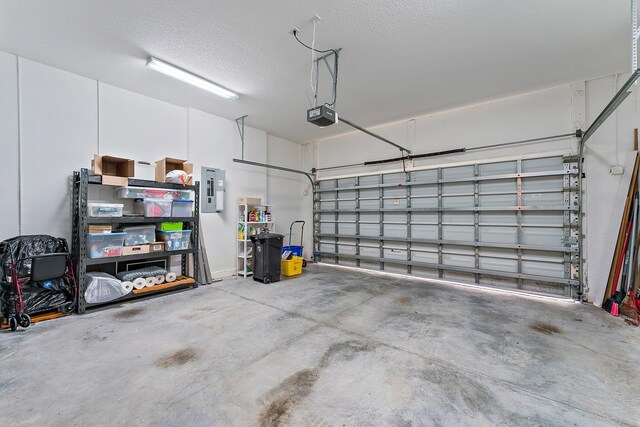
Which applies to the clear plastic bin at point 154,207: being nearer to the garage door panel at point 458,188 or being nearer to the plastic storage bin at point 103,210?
the plastic storage bin at point 103,210

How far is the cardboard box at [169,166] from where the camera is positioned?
13.8 feet

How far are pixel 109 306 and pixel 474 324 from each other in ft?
15.6

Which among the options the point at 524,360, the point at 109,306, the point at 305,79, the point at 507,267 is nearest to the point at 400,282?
the point at 507,267

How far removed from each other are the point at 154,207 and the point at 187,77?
1.99 meters

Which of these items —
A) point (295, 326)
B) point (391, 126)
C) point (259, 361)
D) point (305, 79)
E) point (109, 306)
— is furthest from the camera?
point (391, 126)

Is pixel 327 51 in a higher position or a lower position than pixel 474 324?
higher

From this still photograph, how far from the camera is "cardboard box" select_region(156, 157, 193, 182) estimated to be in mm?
4203

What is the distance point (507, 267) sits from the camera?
455 cm

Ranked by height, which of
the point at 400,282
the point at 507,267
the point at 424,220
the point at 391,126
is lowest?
the point at 400,282

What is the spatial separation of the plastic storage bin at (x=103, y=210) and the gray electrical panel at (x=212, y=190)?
1515mm

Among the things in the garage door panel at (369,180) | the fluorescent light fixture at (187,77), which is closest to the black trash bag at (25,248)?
the fluorescent light fixture at (187,77)

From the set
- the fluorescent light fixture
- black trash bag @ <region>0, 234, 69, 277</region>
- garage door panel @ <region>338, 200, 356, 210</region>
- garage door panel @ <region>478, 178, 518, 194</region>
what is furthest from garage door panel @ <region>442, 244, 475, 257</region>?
black trash bag @ <region>0, 234, 69, 277</region>

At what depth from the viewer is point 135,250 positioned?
379 centimetres

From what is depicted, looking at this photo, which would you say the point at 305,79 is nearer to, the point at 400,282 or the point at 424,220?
the point at 424,220
